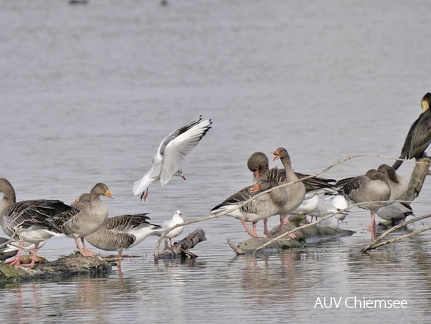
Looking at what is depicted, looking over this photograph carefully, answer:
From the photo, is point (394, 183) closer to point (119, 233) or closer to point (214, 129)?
point (119, 233)

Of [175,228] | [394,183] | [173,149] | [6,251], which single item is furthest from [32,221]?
[394,183]

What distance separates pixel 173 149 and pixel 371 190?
9.34ft

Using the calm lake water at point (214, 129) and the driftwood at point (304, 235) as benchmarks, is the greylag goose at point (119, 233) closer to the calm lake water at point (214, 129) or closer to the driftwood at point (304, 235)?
the calm lake water at point (214, 129)

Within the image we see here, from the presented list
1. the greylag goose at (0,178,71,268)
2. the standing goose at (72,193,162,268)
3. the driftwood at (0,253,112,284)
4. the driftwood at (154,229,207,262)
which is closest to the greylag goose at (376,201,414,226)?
the driftwood at (154,229,207,262)

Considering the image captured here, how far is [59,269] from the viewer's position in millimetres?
14016

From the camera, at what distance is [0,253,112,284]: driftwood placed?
13.7 metres

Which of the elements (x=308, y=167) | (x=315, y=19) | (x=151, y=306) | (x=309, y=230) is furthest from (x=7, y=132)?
(x=315, y=19)

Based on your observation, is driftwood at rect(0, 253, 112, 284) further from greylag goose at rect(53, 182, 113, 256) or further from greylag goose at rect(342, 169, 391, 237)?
greylag goose at rect(342, 169, 391, 237)

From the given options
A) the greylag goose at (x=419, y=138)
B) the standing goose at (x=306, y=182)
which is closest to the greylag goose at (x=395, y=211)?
the standing goose at (x=306, y=182)

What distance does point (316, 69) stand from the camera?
46.8m

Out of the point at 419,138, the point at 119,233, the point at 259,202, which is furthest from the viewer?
the point at 419,138

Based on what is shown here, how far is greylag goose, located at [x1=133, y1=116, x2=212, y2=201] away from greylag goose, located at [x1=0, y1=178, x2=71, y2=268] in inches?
88.3

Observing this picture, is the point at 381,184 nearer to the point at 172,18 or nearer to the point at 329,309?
the point at 329,309

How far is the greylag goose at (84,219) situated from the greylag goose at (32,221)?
0.40 feet
